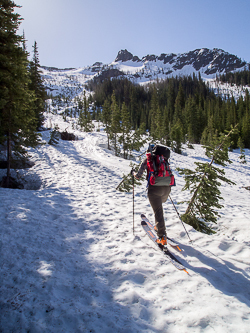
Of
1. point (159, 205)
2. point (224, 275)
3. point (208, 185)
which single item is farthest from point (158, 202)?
point (208, 185)

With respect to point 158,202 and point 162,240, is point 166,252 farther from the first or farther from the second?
point 158,202

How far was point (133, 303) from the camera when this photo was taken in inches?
111

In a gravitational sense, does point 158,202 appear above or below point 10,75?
below

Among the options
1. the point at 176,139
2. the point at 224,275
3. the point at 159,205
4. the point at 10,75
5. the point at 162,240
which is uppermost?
the point at 10,75

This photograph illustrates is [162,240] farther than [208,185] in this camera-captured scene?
No

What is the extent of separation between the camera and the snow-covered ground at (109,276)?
2473 mm

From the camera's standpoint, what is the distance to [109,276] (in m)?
3.44

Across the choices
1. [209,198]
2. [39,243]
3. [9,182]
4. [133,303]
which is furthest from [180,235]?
[9,182]

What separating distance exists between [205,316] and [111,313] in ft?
4.92

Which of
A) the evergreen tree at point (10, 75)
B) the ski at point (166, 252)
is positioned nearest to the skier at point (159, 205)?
the ski at point (166, 252)

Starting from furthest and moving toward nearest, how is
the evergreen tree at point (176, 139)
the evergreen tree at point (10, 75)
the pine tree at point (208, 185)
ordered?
the evergreen tree at point (176, 139)
the evergreen tree at point (10, 75)
the pine tree at point (208, 185)

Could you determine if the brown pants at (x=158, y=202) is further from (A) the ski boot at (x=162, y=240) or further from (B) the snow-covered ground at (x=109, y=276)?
(B) the snow-covered ground at (x=109, y=276)

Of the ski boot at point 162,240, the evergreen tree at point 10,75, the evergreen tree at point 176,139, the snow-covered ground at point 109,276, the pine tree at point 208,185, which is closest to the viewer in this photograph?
the snow-covered ground at point 109,276

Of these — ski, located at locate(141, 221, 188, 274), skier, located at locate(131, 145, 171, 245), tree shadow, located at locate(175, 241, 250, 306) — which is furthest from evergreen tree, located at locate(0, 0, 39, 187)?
tree shadow, located at locate(175, 241, 250, 306)
